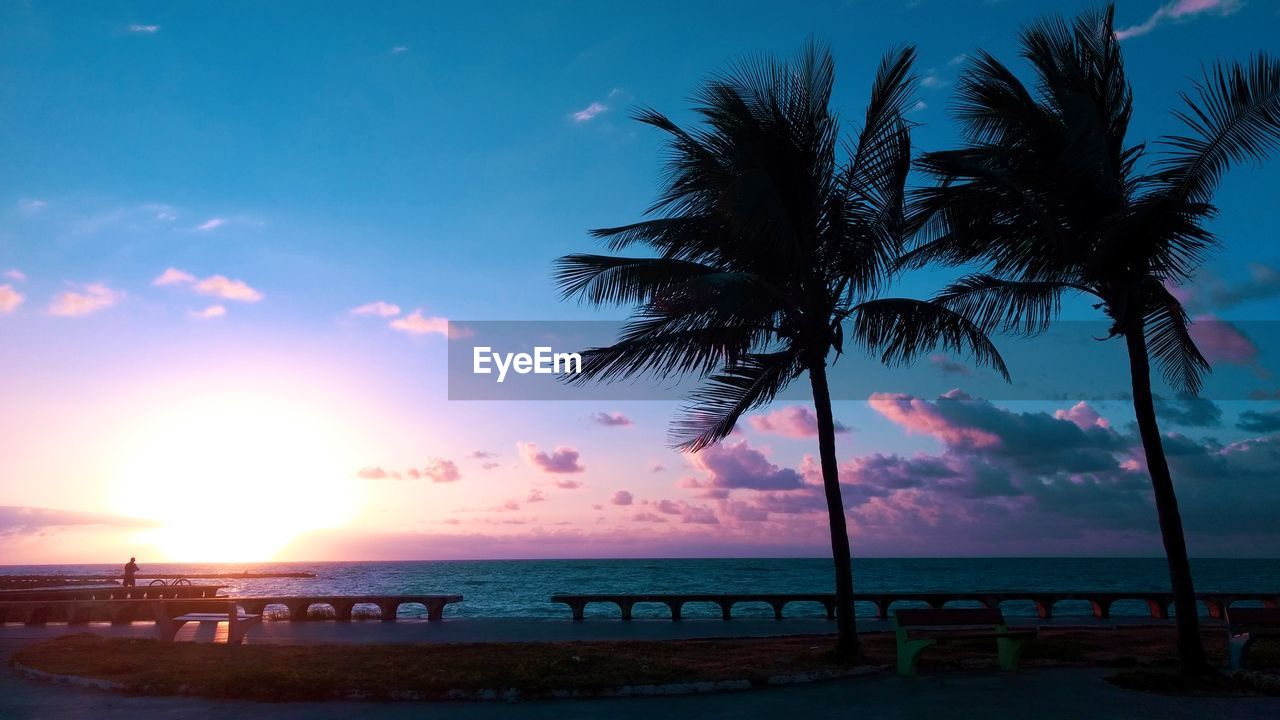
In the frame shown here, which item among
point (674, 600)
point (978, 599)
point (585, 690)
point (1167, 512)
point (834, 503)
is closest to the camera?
point (585, 690)

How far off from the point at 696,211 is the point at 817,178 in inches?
79.4

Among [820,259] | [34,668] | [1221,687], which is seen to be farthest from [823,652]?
[34,668]

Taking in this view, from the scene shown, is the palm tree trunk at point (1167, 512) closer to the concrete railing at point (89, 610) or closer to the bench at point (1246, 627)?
the bench at point (1246, 627)

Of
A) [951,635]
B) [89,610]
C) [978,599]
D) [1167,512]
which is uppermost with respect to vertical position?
[1167,512]

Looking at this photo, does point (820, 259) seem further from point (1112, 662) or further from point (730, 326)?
point (1112, 662)

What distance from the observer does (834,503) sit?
1339 cm

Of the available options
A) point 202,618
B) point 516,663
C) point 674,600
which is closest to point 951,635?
point 516,663

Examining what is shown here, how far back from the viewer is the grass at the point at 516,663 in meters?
10.2

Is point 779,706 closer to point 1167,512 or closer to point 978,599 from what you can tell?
point 1167,512

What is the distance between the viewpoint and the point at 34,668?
11.9 meters

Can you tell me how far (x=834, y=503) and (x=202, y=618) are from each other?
1095cm

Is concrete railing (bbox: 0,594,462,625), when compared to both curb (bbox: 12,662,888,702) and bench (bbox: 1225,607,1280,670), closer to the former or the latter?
curb (bbox: 12,662,888,702)

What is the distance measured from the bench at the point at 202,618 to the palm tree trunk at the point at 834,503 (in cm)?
1034

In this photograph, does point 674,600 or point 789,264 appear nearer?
point 789,264
